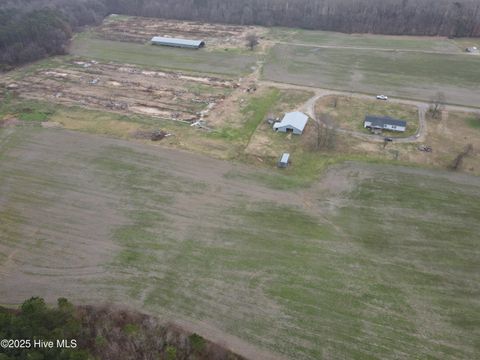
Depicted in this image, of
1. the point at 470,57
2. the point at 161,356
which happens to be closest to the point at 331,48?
the point at 470,57

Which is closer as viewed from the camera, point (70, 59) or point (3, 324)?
point (3, 324)

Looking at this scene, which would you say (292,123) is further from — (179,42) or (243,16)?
(243,16)

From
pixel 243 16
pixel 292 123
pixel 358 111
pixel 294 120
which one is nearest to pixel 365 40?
pixel 243 16

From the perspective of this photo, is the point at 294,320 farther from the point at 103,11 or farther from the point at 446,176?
the point at 103,11

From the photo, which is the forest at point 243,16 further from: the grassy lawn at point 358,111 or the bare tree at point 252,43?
the grassy lawn at point 358,111

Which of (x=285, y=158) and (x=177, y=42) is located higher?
(x=177, y=42)

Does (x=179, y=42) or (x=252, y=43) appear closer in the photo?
(x=252, y=43)

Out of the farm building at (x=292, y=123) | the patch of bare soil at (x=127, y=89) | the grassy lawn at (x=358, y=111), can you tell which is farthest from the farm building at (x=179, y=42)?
the farm building at (x=292, y=123)
